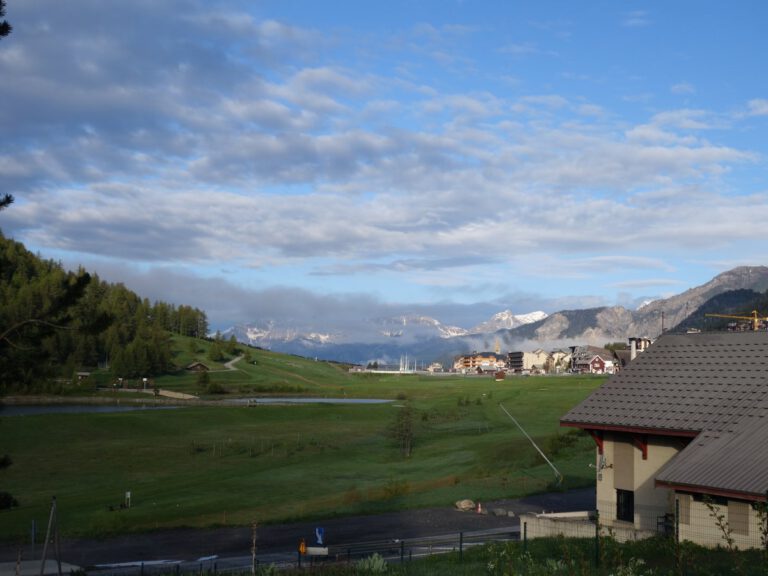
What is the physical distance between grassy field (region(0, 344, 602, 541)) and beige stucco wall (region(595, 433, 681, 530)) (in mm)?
18556

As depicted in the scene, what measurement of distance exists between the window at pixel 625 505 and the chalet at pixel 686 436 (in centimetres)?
3

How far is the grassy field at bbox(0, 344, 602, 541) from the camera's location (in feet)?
153

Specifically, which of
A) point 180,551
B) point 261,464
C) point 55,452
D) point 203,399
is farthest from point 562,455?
point 203,399

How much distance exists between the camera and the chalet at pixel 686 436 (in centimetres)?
2203

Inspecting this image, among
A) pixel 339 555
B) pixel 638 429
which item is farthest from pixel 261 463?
pixel 638 429

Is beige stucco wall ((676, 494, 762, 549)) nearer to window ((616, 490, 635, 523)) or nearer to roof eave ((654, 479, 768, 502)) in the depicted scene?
roof eave ((654, 479, 768, 502))

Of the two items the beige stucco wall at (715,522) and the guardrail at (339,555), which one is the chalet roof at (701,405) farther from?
the guardrail at (339,555)

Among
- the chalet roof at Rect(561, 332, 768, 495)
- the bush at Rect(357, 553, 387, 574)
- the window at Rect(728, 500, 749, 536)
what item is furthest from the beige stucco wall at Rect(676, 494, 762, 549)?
the bush at Rect(357, 553, 387, 574)

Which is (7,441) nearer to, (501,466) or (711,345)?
(501,466)

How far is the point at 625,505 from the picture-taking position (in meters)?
28.3

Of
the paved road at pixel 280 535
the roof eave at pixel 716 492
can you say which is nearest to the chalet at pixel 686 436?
the roof eave at pixel 716 492

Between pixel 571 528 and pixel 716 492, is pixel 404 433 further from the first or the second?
pixel 716 492

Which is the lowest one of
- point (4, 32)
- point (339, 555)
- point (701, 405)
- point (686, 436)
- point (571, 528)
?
point (339, 555)

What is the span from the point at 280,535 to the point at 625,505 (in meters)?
17.6
